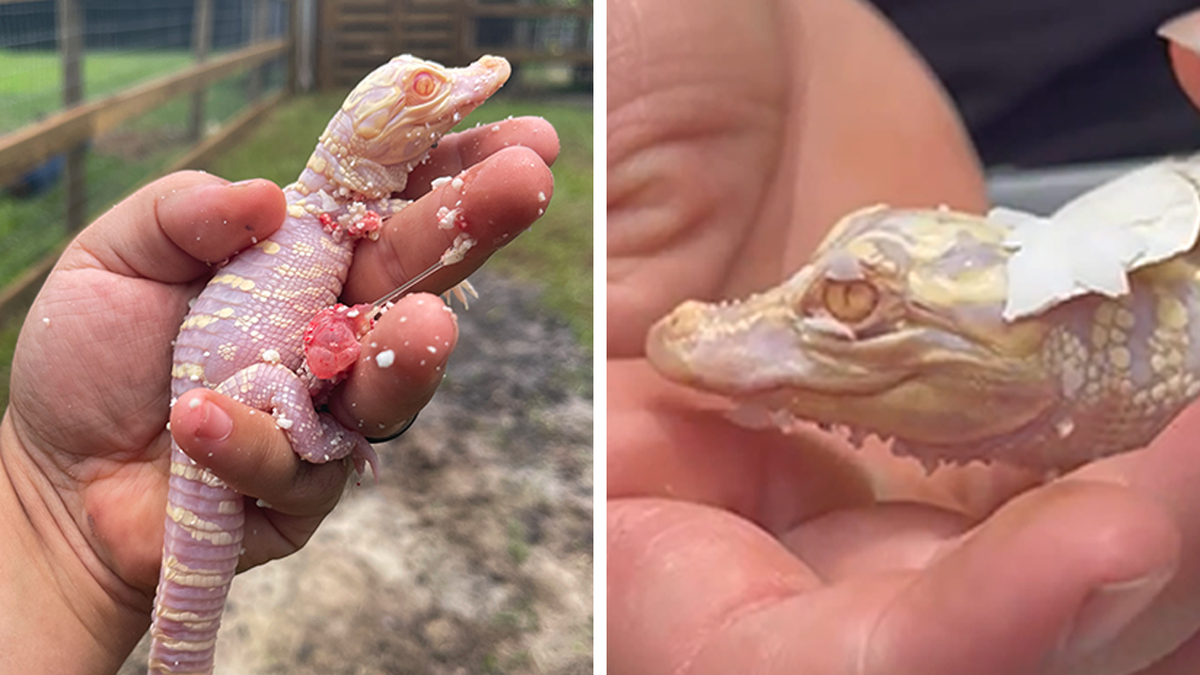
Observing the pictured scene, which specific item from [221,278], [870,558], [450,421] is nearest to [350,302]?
[221,278]

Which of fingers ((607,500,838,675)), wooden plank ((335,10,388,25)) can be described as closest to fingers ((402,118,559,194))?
fingers ((607,500,838,675))

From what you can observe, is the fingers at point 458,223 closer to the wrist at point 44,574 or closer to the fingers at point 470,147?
the fingers at point 470,147

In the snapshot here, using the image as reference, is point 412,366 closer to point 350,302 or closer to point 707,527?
point 350,302

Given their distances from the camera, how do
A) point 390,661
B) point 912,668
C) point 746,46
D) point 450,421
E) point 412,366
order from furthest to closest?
point 450,421 → point 390,661 → point 746,46 → point 912,668 → point 412,366

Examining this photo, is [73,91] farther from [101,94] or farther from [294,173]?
[294,173]

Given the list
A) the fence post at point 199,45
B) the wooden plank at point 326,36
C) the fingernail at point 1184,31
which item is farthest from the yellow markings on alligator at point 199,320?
the fingernail at point 1184,31

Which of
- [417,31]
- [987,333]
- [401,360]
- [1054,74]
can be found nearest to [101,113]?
[417,31]

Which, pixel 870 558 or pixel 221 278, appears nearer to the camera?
pixel 221 278

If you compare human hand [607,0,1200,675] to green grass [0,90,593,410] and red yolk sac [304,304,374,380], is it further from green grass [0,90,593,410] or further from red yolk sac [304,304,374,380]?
red yolk sac [304,304,374,380]
